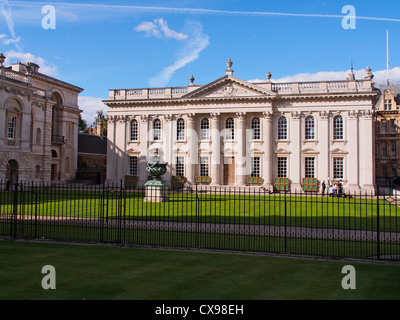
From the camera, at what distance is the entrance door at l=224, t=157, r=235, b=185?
4366cm

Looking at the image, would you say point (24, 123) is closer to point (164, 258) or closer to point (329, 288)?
point (164, 258)

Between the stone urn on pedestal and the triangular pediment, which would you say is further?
the triangular pediment

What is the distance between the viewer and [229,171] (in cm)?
4391

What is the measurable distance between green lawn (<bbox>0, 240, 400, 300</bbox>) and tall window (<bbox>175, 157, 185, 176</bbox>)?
3350cm

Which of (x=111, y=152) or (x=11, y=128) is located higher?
(x=11, y=128)

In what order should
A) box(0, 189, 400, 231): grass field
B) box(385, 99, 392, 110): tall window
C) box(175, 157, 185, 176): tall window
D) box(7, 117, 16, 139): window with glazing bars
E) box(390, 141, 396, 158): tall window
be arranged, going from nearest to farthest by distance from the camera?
box(0, 189, 400, 231): grass field → box(7, 117, 16, 139): window with glazing bars → box(175, 157, 185, 176): tall window → box(390, 141, 396, 158): tall window → box(385, 99, 392, 110): tall window

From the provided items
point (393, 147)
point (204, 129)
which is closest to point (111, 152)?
point (204, 129)

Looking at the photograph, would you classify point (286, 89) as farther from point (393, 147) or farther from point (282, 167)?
point (393, 147)

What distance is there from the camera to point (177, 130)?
150ft

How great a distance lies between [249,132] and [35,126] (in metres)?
25.0

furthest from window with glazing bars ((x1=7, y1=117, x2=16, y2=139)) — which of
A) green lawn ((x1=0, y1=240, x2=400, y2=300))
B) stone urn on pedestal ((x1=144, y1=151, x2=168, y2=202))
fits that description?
green lawn ((x1=0, y1=240, x2=400, y2=300))

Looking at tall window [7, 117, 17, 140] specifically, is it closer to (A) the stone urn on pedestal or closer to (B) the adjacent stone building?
(A) the stone urn on pedestal

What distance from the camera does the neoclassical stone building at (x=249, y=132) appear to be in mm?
40375
